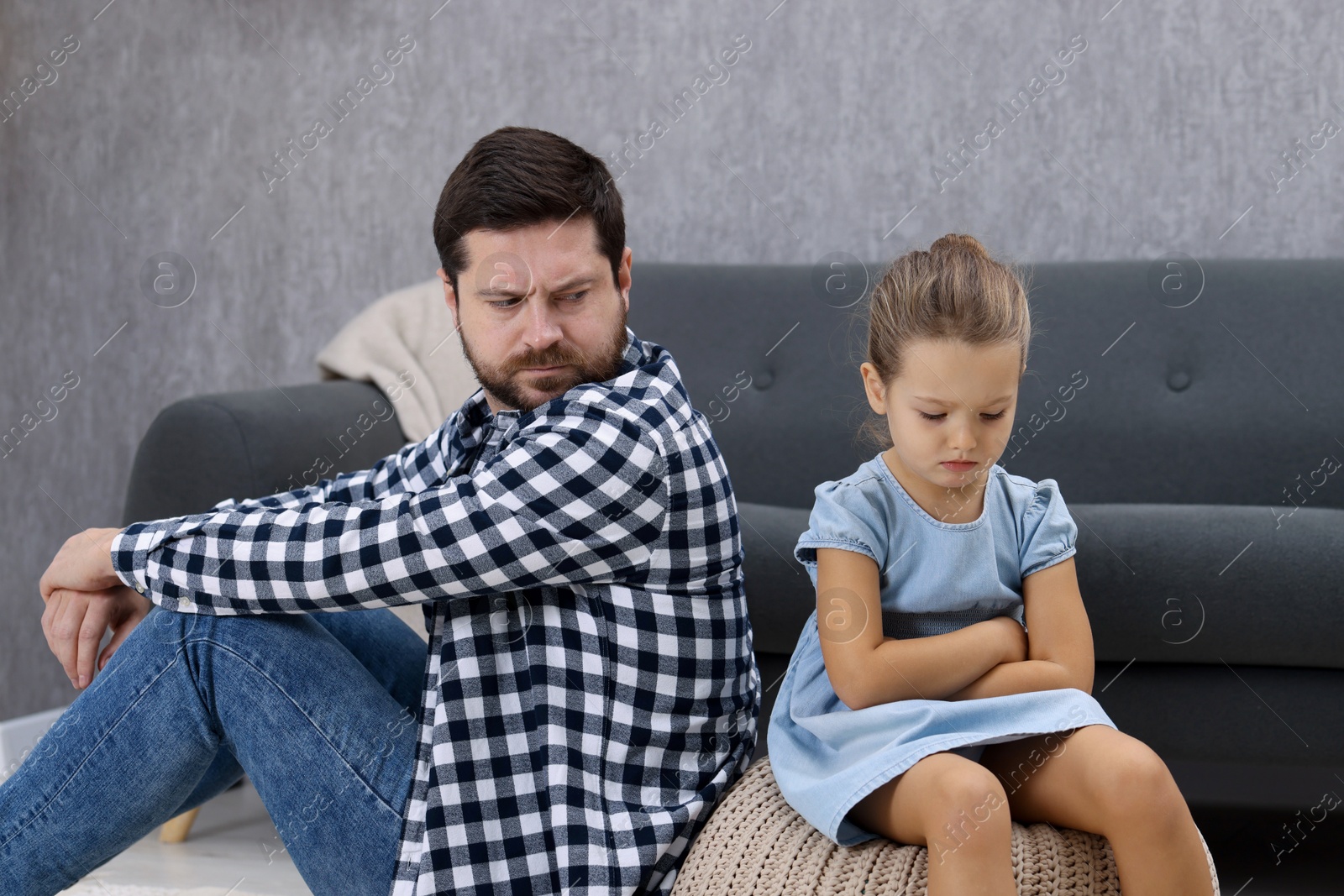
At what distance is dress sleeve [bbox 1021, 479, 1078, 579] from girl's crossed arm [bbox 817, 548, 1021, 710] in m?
0.06

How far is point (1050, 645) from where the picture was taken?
37.7 inches

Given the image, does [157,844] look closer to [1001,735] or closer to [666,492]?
[666,492]

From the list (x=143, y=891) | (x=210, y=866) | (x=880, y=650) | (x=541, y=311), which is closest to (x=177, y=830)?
(x=210, y=866)

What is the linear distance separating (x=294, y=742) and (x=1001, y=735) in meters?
0.56

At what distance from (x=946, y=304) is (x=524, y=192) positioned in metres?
0.36

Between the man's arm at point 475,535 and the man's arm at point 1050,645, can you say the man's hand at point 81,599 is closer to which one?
the man's arm at point 475,535

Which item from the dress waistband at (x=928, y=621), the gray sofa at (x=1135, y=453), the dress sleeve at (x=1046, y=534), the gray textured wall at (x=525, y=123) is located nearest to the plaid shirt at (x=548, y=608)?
the dress waistband at (x=928, y=621)

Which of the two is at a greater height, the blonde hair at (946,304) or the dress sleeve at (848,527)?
the blonde hair at (946,304)

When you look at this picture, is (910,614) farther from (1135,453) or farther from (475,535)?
(1135,453)

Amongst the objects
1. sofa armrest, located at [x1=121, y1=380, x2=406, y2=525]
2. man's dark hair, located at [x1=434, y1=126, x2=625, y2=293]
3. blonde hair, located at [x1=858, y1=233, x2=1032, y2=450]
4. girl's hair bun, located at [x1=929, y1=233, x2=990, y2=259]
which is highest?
man's dark hair, located at [x1=434, y1=126, x2=625, y2=293]

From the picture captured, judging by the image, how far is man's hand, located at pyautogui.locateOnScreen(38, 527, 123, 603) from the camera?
1.04m

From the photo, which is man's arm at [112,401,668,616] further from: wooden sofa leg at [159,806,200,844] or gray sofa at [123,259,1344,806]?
wooden sofa leg at [159,806,200,844]

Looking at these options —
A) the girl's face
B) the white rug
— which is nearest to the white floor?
the white rug

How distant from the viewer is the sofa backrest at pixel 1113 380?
5.94 ft
